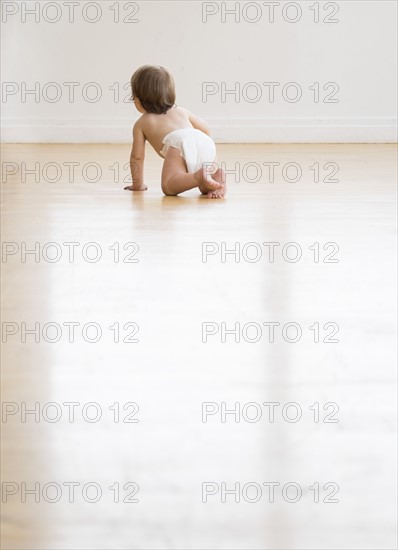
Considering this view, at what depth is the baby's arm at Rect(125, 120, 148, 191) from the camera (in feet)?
8.21

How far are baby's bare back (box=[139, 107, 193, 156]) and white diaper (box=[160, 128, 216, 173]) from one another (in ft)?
0.19

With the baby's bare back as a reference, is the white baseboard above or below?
above

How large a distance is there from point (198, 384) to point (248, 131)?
3.50m

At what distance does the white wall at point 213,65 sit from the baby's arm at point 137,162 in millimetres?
1648

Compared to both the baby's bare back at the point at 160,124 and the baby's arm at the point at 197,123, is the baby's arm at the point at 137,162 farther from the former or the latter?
the baby's arm at the point at 197,123

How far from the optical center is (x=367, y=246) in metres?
1.59

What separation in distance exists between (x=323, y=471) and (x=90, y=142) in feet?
12.3

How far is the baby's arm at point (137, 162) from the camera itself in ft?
8.21

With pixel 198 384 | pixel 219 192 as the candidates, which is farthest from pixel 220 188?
pixel 198 384

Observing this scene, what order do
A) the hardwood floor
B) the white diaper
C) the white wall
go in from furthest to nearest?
the white wall, the white diaper, the hardwood floor

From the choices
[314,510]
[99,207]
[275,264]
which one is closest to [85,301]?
[275,264]

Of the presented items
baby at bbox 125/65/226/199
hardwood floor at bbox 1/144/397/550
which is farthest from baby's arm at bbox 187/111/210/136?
hardwood floor at bbox 1/144/397/550

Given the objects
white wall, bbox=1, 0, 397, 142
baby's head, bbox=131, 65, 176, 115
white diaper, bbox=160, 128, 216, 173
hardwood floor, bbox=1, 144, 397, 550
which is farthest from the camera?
white wall, bbox=1, 0, 397, 142

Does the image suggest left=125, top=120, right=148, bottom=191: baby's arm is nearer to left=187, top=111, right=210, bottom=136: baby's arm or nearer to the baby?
the baby
